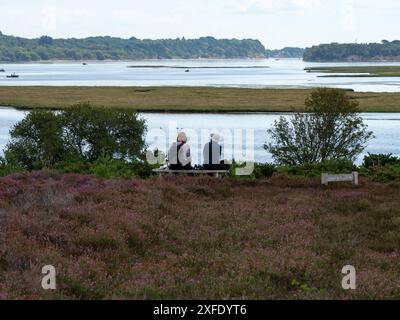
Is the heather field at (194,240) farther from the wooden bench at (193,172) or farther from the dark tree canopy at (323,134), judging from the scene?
the dark tree canopy at (323,134)

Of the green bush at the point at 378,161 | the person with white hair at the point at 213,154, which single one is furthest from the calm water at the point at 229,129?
the person with white hair at the point at 213,154

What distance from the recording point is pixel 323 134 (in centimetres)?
4075

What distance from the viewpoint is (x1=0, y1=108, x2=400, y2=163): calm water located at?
58594 millimetres

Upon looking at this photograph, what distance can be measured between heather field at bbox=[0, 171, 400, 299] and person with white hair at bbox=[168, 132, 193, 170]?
3.64 m

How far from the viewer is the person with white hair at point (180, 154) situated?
23.2 m

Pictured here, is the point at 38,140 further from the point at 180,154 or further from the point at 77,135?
the point at 180,154

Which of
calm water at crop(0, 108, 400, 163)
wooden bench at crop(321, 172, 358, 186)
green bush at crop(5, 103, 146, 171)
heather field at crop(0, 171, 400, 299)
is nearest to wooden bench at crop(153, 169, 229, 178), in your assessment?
heather field at crop(0, 171, 400, 299)

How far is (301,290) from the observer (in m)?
9.64

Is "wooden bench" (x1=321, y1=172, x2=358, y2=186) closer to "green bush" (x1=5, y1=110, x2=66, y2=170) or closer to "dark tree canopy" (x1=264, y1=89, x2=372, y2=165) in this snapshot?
"dark tree canopy" (x1=264, y1=89, x2=372, y2=165)

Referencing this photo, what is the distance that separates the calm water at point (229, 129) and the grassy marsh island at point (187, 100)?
17.0 ft

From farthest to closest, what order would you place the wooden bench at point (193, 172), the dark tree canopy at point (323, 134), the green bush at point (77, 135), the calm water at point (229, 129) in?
the calm water at point (229, 129) < the green bush at point (77, 135) < the dark tree canopy at point (323, 134) < the wooden bench at point (193, 172)

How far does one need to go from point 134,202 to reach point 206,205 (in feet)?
5.60

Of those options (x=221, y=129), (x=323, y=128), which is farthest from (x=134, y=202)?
(x=221, y=129)
